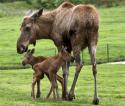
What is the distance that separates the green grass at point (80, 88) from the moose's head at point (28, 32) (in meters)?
1.83

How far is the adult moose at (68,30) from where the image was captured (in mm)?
17203

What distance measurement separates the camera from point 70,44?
17.9m

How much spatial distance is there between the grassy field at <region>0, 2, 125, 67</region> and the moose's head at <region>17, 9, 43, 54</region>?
1142 inches

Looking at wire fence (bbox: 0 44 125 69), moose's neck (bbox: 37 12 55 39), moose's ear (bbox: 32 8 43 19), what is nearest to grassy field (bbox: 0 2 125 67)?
wire fence (bbox: 0 44 125 69)

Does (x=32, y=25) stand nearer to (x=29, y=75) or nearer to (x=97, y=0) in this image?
(x=29, y=75)

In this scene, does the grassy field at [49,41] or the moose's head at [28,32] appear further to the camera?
the grassy field at [49,41]

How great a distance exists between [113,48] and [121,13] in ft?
169

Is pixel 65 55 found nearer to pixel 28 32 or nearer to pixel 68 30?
pixel 68 30

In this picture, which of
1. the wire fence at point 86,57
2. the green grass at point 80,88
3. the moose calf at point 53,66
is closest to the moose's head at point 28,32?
the moose calf at point 53,66

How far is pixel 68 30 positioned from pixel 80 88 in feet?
33.2

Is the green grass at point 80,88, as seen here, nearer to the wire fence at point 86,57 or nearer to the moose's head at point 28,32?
the moose's head at point 28,32

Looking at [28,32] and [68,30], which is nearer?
[68,30]

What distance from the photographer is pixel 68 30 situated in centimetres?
1745

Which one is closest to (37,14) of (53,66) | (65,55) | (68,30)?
(68,30)
